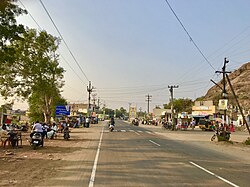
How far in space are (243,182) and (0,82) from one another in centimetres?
2827

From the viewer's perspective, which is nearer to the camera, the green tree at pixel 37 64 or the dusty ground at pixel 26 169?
the dusty ground at pixel 26 169

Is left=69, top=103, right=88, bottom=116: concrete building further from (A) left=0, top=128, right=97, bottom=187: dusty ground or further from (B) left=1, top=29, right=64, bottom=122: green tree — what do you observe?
(A) left=0, top=128, right=97, bottom=187: dusty ground

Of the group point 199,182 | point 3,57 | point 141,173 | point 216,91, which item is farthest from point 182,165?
point 216,91

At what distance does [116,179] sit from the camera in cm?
954

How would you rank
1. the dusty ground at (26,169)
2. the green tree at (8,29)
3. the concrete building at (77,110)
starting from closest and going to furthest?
1. the dusty ground at (26,169)
2. the green tree at (8,29)
3. the concrete building at (77,110)

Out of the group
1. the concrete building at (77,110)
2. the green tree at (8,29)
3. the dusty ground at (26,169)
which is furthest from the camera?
the concrete building at (77,110)

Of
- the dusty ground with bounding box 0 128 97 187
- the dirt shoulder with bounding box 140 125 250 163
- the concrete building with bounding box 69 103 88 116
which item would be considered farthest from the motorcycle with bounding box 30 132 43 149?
the concrete building with bounding box 69 103 88 116

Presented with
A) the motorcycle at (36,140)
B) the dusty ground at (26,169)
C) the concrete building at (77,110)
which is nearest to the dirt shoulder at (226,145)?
the dusty ground at (26,169)

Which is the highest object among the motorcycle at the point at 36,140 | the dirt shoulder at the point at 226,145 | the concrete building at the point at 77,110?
the concrete building at the point at 77,110

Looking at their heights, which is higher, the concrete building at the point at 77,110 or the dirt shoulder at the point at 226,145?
the concrete building at the point at 77,110

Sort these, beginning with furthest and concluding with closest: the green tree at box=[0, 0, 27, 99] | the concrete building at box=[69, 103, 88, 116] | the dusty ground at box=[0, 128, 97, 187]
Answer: the concrete building at box=[69, 103, 88, 116]
the green tree at box=[0, 0, 27, 99]
the dusty ground at box=[0, 128, 97, 187]

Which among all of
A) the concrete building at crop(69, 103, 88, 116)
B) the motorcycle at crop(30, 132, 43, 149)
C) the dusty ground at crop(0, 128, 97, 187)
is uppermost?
the concrete building at crop(69, 103, 88, 116)

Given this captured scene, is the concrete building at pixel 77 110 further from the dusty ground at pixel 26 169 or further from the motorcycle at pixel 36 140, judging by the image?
the dusty ground at pixel 26 169

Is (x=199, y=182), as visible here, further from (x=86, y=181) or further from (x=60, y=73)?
(x=60, y=73)
